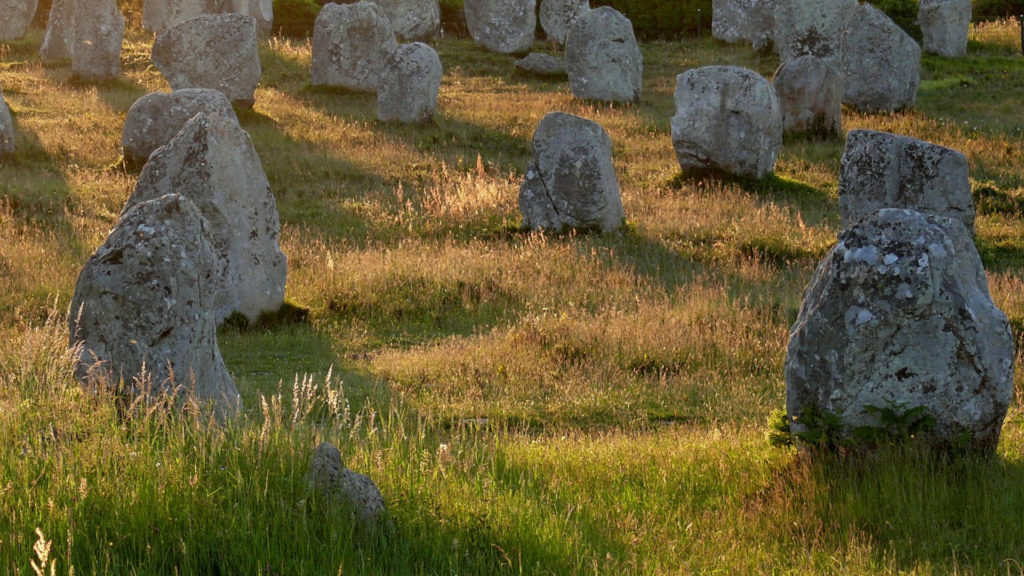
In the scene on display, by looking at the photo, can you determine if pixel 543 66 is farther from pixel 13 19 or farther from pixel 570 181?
pixel 570 181

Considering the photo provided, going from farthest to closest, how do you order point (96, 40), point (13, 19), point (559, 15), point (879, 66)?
point (559, 15)
point (13, 19)
point (96, 40)
point (879, 66)

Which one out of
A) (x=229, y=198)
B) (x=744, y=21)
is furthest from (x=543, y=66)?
(x=229, y=198)

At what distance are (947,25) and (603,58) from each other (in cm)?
1191

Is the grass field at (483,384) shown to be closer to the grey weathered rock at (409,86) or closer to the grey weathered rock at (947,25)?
the grey weathered rock at (409,86)

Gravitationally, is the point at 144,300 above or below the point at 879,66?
below

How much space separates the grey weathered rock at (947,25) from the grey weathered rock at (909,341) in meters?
30.7

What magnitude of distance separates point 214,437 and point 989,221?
14.8m

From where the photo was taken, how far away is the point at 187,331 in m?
7.94

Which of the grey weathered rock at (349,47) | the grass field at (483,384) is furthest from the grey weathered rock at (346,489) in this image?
the grey weathered rock at (349,47)

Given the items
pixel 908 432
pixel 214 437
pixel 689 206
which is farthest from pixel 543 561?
pixel 689 206

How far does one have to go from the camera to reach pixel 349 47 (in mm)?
30969

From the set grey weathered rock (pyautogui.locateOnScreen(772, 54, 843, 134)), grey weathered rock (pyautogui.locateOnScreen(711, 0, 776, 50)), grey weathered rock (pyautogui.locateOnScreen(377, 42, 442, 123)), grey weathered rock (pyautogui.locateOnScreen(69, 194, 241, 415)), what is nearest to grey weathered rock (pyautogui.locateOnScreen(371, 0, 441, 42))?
grey weathered rock (pyautogui.locateOnScreen(711, 0, 776, 50))

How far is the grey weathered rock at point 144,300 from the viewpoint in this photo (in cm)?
777

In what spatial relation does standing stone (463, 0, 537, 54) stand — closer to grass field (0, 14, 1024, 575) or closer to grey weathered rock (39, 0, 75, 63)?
grass field (0, 14, 1024, 575)
